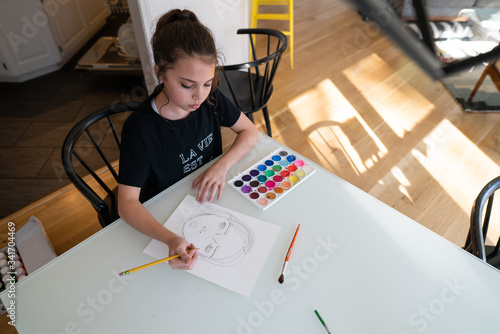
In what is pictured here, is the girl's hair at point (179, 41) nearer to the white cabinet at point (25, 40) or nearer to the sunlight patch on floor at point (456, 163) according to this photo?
the sunlight patch on floor at point (456, 163)

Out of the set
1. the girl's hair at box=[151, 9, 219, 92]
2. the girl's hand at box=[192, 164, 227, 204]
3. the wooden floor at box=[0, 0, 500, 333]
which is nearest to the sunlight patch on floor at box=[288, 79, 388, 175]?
the wooden floor at box=[0, 0, 500, 333]

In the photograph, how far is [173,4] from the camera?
6.14 ft

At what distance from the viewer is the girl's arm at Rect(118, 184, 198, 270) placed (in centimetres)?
77

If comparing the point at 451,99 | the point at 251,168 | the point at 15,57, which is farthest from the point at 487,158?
the point at 15,57

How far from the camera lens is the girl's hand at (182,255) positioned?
2.52ft

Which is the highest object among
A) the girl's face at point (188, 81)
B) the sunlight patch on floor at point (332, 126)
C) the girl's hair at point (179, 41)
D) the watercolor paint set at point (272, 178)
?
the girl's hair at point (179, 41)

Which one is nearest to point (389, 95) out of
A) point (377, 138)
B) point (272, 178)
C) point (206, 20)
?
point (377, 138)

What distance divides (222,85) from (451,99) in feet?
6.46

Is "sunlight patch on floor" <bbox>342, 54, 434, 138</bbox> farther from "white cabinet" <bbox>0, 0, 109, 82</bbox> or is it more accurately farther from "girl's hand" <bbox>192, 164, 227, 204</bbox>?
"white cabinet" <bbox>0, 0, 109, 82</bbox>

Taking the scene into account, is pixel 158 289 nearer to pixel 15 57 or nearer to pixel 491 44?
pixel 491 44

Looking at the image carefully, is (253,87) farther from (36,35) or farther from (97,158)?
(36,35)

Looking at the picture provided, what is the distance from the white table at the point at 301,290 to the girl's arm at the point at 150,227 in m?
0.03

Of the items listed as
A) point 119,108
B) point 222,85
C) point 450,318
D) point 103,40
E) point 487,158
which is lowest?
point 487,158

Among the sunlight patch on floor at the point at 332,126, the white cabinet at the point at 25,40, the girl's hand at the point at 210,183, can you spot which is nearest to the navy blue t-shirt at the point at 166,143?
the girl's hand at the point at 210,183
